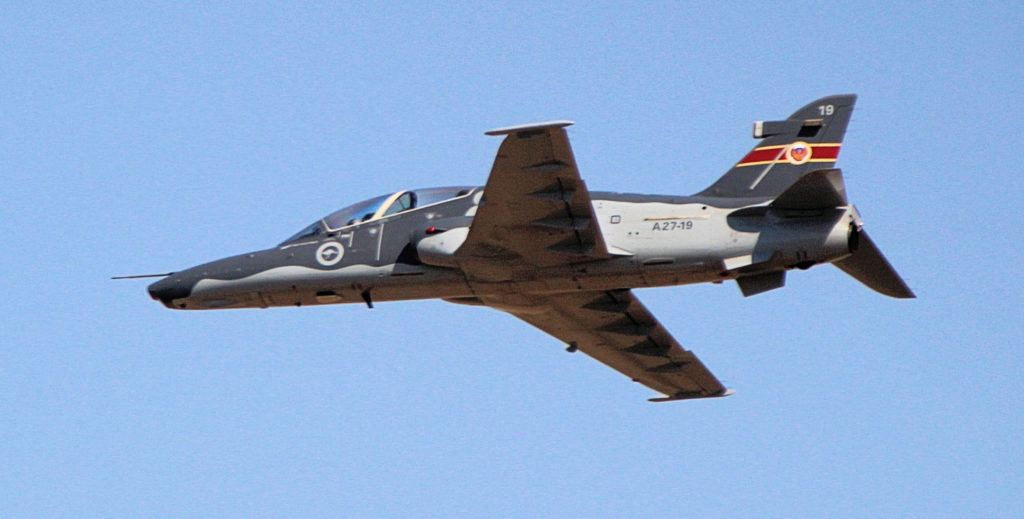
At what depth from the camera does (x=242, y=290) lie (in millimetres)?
32188

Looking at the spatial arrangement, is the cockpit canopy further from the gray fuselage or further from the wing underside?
the wing underside

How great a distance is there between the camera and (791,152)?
101 feet

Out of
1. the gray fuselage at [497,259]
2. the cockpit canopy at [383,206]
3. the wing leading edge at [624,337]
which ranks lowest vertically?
the wing leading edge at [624,337]

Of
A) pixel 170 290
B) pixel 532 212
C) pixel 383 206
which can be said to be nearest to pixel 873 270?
pixel 532 212

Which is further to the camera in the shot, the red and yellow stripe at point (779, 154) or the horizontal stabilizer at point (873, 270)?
the red and yellow stripe at point (779, 154)

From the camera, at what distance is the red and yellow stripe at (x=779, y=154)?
30531mm

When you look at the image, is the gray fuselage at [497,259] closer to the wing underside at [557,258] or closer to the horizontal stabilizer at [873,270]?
the wing underside at [557,258]

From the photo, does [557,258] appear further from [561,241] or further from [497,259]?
[497,259]

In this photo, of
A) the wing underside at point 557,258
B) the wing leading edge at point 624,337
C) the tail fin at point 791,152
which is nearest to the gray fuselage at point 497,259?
the wing underside at point 557,258

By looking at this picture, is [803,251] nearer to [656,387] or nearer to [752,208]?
[752,208]

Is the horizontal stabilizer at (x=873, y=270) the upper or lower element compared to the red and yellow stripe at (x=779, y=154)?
lower

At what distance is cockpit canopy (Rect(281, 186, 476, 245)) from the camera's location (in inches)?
1230

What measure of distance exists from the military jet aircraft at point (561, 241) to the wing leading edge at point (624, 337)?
73 mm

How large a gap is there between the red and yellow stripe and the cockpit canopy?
5.45m
